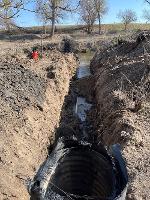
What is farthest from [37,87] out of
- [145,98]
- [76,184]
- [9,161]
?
[76,184]

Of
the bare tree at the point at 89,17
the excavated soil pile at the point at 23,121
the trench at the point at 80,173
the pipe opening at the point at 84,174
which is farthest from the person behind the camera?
the bare tree at the point at 89,17

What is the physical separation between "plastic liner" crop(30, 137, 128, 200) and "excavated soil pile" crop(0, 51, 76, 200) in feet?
2.72

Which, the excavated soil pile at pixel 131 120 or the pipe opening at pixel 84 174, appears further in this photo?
the excavated soil pile at pixel 131 120

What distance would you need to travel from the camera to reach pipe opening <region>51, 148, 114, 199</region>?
8221mm

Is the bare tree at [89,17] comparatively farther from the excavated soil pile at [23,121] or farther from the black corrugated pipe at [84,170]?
the black corrugated pipe at [84,170]

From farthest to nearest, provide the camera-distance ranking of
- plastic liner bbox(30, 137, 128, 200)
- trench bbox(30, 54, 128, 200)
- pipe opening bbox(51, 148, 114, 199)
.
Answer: pipe opening bbox(51, 148, 114, 199), plastic liner bbox(30, 137, 128, 200), trench bbox(30, 54, 128, 200)

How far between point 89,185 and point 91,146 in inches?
41.3

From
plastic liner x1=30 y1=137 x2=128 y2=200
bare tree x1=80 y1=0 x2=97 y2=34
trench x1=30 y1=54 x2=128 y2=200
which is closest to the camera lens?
trench x1=30 y1=54 x2=128 y2=200

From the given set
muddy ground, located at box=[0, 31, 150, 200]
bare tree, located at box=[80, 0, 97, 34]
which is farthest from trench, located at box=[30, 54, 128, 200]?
bare tree, located at box=[80, 0, 97, 34]

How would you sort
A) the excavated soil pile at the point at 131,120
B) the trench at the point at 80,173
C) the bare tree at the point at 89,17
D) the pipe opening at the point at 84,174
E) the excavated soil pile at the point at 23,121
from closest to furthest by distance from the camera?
the trench at the point at 80,173, the pipe opening at the point at 84,174, the excavated soil pile at the point at 131,120, the excavated soil pile at the point at 23,121, the bare tree at the point at 89,17

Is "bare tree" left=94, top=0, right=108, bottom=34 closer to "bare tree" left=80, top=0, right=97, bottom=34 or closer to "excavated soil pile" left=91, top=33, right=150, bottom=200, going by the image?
"bare tree" left=80, top=0, right=97, bottom=34

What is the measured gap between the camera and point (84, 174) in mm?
8898

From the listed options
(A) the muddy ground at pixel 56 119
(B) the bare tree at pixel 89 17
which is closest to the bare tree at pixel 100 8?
(B) the bare tree at pixel 89 17

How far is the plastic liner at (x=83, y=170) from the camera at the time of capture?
24.5 ft
